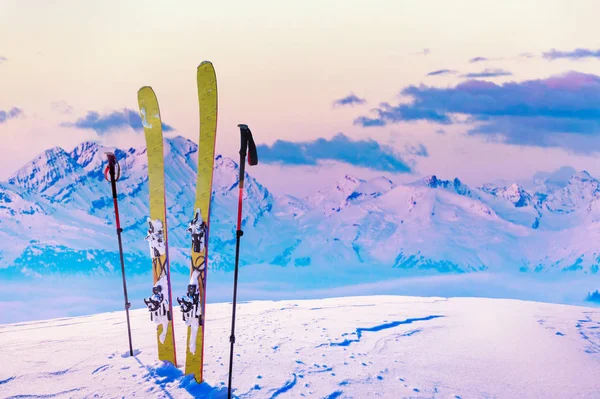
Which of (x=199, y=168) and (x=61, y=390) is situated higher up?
(x=199, y=168)

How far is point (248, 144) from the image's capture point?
5.47 metres

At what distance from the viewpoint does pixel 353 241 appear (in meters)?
55.5

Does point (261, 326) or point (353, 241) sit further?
point (353, 241)

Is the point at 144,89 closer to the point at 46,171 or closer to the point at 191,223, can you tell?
the point at 191,223

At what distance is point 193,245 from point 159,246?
66cm

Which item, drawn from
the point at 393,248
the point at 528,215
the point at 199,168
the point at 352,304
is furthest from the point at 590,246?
the point at 199,168

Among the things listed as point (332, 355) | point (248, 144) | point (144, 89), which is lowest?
point (332, 355)

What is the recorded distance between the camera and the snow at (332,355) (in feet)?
19.7

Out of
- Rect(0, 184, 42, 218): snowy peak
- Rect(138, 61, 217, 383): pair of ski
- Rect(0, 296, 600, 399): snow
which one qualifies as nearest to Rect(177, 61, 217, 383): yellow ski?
Rect(138, 61, 217, 383): pair of ski

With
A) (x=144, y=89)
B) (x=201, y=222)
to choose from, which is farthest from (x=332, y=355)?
(x=144, y=89)

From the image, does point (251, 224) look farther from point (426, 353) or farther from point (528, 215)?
point (426, 353)

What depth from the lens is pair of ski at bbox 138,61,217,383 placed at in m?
5.93

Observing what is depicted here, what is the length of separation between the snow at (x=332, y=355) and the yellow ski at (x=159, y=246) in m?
0.32

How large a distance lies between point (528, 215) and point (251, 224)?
28880 millimetres
